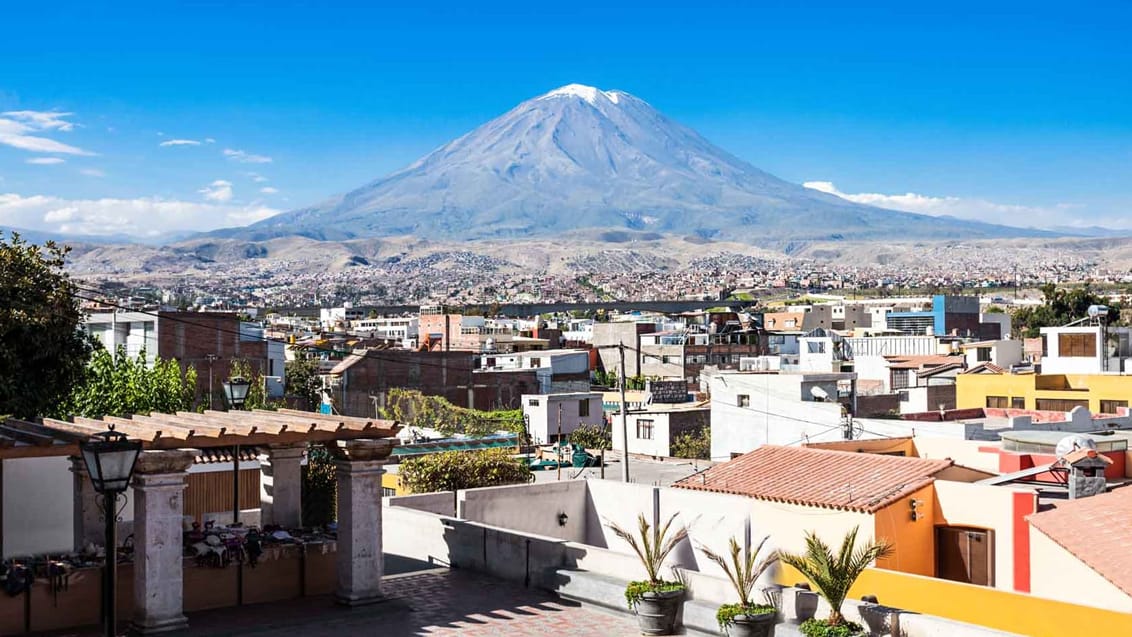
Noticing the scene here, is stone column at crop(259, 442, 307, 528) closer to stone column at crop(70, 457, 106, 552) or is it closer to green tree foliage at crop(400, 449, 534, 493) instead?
stone column at crop(70, 457, 106, 552)

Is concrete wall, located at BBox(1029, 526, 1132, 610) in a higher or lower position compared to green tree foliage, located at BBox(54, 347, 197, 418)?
lower

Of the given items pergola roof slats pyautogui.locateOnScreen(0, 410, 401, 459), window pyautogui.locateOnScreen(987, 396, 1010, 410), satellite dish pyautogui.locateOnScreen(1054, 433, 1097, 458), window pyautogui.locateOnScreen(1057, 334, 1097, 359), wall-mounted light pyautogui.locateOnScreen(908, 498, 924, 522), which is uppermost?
window pyautogui.locateOnScreen(1057, 334, 1097, 359)

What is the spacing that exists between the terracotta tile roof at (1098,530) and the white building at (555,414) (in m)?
31.9

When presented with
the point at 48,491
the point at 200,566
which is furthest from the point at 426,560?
the point at 48,491

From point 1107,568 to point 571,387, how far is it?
48291 millimetres

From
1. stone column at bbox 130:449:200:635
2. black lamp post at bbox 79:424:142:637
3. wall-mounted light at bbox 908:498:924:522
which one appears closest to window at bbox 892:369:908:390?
wall-mounted light at bbox 908:498:924:522

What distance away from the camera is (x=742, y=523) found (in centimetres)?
1555

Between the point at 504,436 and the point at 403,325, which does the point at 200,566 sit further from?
the point at 403,325

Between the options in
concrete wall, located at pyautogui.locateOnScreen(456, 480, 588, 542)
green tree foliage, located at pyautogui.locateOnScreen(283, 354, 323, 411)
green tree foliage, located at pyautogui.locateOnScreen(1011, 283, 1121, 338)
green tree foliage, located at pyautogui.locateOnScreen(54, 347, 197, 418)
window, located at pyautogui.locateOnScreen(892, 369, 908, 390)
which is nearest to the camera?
concrete wall, located at pyautogui.locateOnScreen(456, 480, 588, 542)

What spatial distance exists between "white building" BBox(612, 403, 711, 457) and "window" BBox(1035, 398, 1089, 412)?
34.6 feet

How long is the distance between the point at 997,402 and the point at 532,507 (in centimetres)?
2170

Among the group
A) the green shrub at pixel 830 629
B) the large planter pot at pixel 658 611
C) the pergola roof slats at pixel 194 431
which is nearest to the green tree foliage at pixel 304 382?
the pergola roof slats at pixel 194 431

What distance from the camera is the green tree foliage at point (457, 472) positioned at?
20.3 metres

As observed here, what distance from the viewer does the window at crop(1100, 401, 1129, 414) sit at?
3219 centimetres
